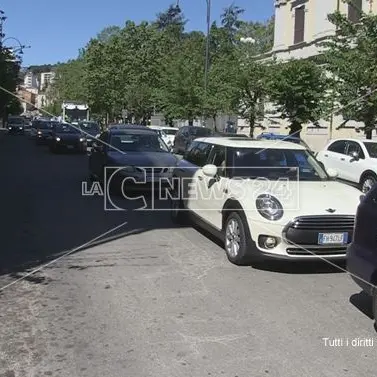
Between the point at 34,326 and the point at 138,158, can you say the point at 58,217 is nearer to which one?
the point at 138,158

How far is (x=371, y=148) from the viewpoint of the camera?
1667cm

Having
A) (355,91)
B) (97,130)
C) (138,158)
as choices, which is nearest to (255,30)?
(97,130)

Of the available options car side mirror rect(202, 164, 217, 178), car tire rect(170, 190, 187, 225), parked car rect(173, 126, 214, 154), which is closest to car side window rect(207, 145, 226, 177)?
car side mirror rect(202, 164, 217, 178)

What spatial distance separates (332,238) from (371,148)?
34.7 ft

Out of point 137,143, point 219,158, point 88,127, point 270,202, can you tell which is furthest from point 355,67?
point 88,127

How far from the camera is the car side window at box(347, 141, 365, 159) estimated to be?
16.7 metres

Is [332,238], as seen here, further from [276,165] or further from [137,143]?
[137,143]

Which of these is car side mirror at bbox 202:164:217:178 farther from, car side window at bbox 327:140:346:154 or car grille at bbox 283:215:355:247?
car side window at bbox 327:140:346:154

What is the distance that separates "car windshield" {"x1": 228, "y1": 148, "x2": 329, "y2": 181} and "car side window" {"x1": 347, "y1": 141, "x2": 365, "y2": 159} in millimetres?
8730

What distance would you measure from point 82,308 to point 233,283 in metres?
1.77

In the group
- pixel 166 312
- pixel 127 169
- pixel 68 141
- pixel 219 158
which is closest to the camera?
pixel 166 312

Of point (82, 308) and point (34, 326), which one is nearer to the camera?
point (34, 326)

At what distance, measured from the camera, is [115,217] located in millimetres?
10914

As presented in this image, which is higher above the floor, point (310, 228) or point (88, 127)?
point (88, 127)
